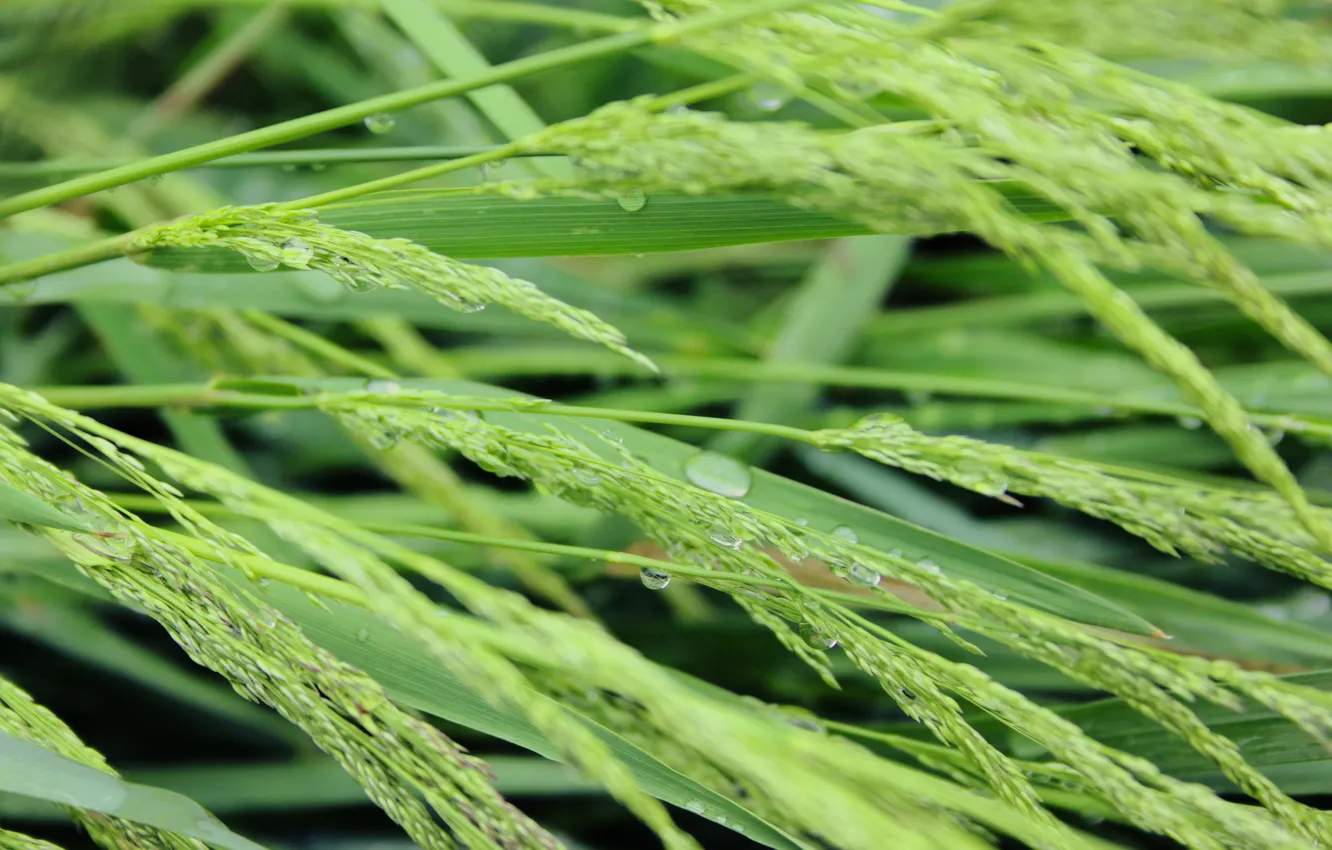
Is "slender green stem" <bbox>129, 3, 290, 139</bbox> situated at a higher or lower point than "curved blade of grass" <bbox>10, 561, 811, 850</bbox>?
higher

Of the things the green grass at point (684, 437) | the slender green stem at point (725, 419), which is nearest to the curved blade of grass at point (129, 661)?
the green grass at point (684, 437)

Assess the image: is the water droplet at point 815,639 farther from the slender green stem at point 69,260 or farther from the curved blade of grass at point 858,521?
the slender green stem at point 69,260

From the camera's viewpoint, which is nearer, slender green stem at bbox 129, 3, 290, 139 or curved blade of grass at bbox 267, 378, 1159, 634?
curved blade of grass at bbox 267, 378, 1159, 634

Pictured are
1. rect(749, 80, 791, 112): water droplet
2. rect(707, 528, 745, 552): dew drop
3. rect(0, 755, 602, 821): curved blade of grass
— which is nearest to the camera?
rect(707, 528, 745, 552): dew drop

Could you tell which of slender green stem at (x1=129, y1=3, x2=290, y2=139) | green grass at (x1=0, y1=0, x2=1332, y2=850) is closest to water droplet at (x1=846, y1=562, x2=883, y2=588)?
green grass at (x1=0, y1=0, x2=1332, y2=850)

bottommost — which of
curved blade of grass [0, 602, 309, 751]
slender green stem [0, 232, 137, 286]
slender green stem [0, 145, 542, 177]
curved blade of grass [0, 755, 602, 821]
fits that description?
curved blade of grass [0, 755, 602, 821]

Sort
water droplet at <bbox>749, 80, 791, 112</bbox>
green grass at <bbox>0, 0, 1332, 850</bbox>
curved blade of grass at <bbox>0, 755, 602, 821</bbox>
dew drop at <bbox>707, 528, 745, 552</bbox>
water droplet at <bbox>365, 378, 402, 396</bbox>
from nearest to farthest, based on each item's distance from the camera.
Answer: green grass at <bbox>0, 0, 1332, 850</bbox>, dew drop at <bbox>707, 528, 745, 552</bbox>, water droplet at <bbox>365, 378, 402, 396</bbox>, water droplet at <bbox>749, 80, 791, 112</bbox>, curved blade of grass at <bbox>0, 755, 602, 821</bbox>

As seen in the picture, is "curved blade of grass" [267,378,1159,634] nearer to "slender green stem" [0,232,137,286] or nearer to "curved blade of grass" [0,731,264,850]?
"slender green stem" [0,232,137,286]

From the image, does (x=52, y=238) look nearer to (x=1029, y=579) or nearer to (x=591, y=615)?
(x=591, y=615)

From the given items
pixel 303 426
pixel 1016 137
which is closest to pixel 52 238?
pixel 303 426

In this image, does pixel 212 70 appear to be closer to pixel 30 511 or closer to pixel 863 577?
pixel 30 511
